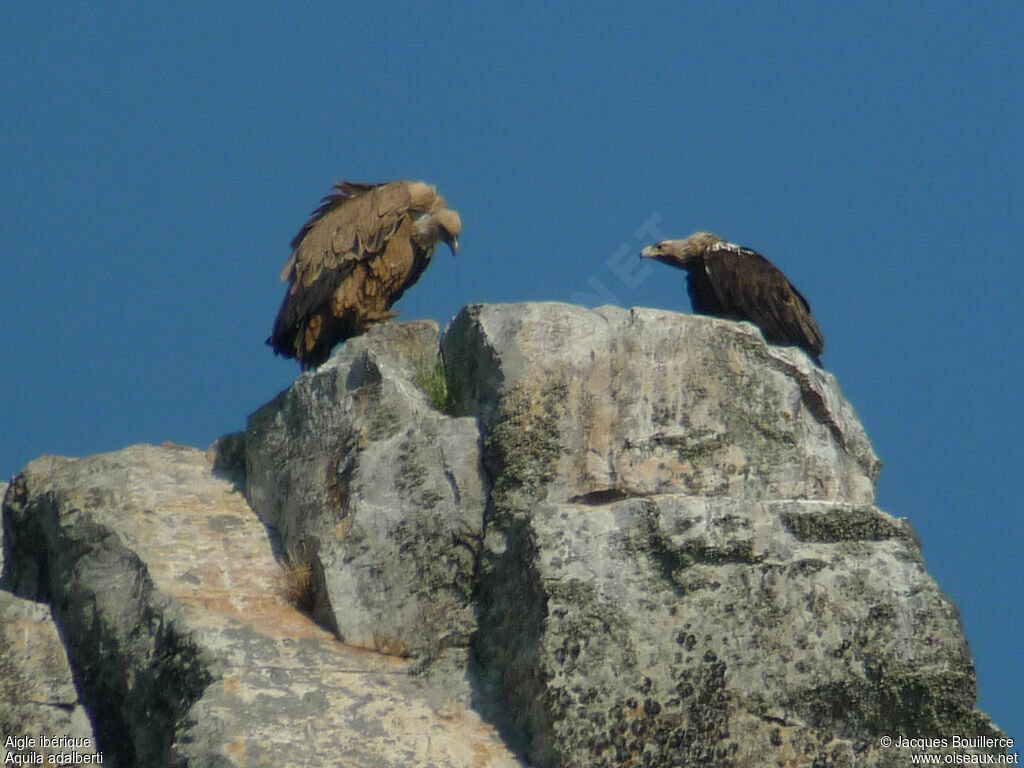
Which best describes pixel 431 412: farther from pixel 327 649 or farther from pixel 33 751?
pixel 33 751

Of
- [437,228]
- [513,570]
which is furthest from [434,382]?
[437,228]

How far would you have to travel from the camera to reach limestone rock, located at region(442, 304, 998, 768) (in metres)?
7.58

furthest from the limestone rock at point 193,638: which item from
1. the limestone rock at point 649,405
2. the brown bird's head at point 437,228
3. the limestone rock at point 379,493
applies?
the brown bird's head at point 437,228

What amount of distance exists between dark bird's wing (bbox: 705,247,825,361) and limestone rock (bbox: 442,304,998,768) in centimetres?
257

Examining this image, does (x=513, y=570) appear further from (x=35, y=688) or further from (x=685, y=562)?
(x=35, y=688)

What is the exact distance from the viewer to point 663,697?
25.1ft

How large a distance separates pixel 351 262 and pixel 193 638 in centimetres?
415

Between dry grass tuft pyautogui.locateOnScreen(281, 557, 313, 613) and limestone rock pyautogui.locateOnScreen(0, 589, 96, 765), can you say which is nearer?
limestone rock pyautogui.locateOnScreen(0, 589, 96, 765)

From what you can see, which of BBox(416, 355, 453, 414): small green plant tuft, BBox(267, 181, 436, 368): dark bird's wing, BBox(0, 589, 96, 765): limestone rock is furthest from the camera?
BBox(267, 181, 436, 368): dark bird's wing

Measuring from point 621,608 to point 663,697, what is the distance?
55 cm

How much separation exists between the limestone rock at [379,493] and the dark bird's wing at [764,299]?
11.2 feet

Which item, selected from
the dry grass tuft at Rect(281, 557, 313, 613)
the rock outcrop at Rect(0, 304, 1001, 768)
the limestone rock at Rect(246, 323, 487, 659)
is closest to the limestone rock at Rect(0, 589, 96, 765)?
the rock outcrop at Rect(0, 304, 1001, 768)

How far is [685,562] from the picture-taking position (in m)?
8.11

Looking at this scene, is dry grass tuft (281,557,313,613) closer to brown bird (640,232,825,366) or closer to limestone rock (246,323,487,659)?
limestone rock (246,323,487,659)
